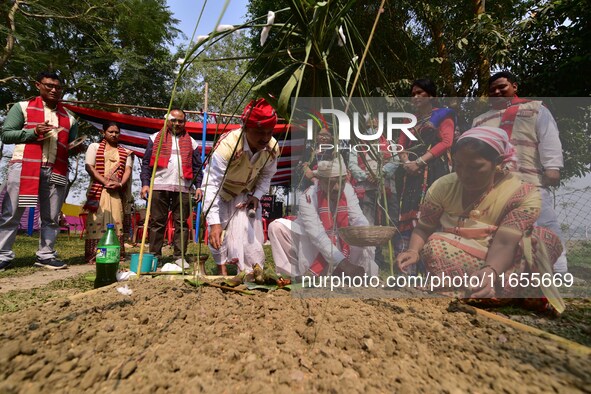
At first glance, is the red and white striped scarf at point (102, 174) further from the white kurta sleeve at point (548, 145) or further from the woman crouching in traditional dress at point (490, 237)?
the white kurta sleeve at point (548, 145)

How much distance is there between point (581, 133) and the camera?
105 inches

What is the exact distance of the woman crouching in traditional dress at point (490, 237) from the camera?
147 centimetres

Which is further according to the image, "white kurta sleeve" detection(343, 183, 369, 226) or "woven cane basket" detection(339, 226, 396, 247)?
"white kurta sleeve" detection(343, 183, 369, 226)

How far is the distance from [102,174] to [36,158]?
654 mm

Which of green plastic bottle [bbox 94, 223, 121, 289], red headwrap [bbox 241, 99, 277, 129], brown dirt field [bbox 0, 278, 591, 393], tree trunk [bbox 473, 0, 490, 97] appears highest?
tree trunk [bbox 473, 0, 490, 97]

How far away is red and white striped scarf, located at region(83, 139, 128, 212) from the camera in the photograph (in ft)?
11.5

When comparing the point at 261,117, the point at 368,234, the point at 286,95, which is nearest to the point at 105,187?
the point at 261,117

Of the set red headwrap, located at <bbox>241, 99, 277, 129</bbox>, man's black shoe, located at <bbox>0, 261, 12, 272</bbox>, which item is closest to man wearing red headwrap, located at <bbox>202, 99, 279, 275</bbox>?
red headwrap, located at <bbox>241, 99, 277, 129</bbox>

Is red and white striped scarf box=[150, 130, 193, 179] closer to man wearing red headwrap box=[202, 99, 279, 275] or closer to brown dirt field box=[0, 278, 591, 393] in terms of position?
man wearing red headwrap box=[202, 99, 279, 275]

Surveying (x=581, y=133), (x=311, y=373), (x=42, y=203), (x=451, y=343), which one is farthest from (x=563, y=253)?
(x=42, y=203)

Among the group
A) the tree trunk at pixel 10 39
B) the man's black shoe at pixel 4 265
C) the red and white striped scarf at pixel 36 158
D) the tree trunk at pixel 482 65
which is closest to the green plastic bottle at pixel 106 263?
the red and white striped scarf at pixel 36 158

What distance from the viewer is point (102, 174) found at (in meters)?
3.56

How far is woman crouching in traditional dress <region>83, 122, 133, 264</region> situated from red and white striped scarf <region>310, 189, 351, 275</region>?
2549 millimetres

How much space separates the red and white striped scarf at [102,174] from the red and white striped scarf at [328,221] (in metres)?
2.66
